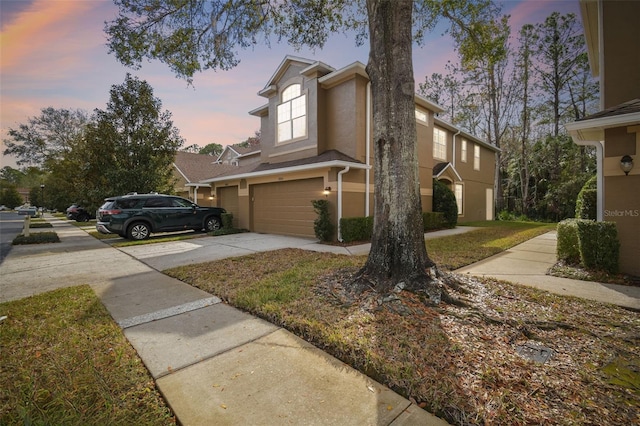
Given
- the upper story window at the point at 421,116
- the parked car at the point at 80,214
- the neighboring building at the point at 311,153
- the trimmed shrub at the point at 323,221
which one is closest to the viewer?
the trimmed shrub at the point at 323,221

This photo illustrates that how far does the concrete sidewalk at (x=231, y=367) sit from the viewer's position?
1.90 meters

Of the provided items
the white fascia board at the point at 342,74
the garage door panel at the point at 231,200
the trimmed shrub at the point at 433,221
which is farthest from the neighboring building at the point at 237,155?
the trimmed shrub at the point at 433,221

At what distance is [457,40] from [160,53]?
8.82 m

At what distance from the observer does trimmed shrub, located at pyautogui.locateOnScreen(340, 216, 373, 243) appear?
9422 mm

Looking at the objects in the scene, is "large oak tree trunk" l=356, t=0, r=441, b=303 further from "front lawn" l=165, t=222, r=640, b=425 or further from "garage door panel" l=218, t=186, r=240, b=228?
"garage door panel" l=218, t=186, r=240, b=228

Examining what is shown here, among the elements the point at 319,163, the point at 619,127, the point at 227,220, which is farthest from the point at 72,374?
the point at 227,220

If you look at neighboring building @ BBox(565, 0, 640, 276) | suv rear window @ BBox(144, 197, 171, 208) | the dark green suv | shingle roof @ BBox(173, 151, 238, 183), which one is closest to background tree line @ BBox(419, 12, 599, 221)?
neighboring building @ BBox(565, 0, 640, 276)

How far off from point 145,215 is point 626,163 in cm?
1372

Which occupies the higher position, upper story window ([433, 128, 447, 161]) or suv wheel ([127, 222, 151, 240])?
upper story window ([433, 128, 447, 161])

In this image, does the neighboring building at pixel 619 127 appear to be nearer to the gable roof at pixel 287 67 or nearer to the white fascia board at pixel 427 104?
the white fascia board at pixel 427 104

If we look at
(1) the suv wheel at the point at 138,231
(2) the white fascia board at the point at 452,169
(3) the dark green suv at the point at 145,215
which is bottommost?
(1) the suv wheel at the point at 138,231

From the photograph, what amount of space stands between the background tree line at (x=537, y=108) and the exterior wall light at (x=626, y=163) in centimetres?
1479

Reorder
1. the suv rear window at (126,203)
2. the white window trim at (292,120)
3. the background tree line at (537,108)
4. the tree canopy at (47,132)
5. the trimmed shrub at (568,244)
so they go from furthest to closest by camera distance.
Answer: the tree canopy at (47,132)
the background tree line at (537,108)
the white window trim at (292,120)
the suv rear window at (126,203)
the trimmed shrub at (568,244)

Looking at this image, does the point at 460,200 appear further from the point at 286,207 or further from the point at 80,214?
the point at 80,214
